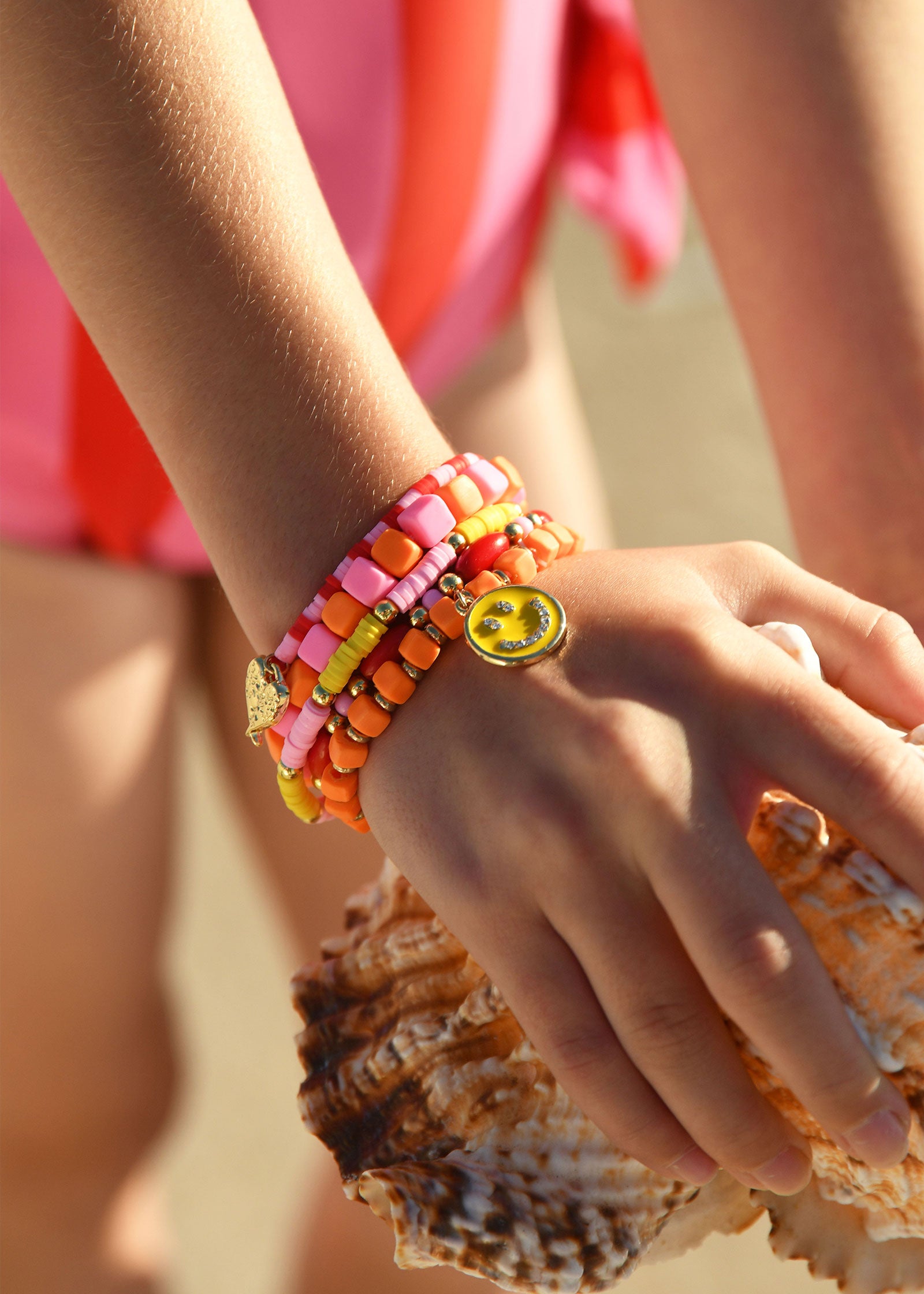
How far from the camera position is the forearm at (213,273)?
53cm

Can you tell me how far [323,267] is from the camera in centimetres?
57

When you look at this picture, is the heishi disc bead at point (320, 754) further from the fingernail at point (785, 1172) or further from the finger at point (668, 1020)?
the fingernail at point (785, 1172)

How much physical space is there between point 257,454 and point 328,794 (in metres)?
0.17

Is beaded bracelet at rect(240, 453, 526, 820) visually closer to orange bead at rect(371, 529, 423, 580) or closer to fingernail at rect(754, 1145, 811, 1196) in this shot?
orange bead at rect(371, 529, 423, 580)

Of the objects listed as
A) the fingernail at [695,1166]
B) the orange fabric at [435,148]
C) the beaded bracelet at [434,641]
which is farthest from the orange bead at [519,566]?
the orange fabric at [435,148]

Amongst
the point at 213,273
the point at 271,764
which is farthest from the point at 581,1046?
the point at 271,764

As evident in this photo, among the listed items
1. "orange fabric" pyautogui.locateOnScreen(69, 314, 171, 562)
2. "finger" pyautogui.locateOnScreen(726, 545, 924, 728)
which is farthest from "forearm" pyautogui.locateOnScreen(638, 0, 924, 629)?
"orange fabric" pyautogui.locateOnScreen(69, 314, 171, 562)

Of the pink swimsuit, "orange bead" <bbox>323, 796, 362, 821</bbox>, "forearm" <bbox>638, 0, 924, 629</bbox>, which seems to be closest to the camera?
"orange bead" <bbox>323, 796, 362, 821</bbox>

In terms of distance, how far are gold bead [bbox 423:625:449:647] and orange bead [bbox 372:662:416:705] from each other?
0.02 metres

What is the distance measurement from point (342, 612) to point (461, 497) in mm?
85

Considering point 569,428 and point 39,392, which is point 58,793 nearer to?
point 39,392

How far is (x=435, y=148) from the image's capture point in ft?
3.35

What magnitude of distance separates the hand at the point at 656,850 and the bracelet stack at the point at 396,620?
0.01m

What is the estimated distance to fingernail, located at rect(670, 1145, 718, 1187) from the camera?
0.55m
